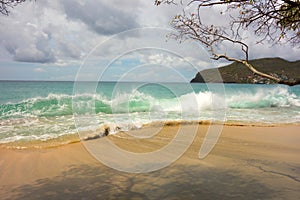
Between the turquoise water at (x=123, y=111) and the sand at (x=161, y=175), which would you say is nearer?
the sand at (x=161, y=175)

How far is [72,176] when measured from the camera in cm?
514

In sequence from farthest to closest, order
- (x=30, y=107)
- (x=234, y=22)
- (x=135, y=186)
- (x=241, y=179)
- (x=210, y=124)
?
(x=30, y=107)
(x=210, y=124)
(x=241, y=179)
(x=135, y=186)
(x=234, y=22)

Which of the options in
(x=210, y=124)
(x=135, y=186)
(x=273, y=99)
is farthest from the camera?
(x=273, y=99)

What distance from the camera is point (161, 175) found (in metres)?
5.11

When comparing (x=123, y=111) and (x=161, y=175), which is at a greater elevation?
(x=123, y=111)

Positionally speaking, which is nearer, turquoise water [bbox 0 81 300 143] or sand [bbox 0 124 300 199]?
sand [bbox 0 124 300 199]

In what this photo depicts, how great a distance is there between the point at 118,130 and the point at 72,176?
4950mm

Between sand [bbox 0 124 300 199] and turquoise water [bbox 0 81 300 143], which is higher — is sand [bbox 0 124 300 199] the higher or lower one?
the lower one

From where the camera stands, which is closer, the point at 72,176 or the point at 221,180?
the point at 221,180

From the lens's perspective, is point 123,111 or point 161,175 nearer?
point 161,175

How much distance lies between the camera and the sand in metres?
4.29

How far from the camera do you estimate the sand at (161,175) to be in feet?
14.1

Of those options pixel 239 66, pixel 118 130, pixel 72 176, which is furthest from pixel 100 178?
pixel 118 130

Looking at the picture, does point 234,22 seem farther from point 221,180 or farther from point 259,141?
point 259,141
